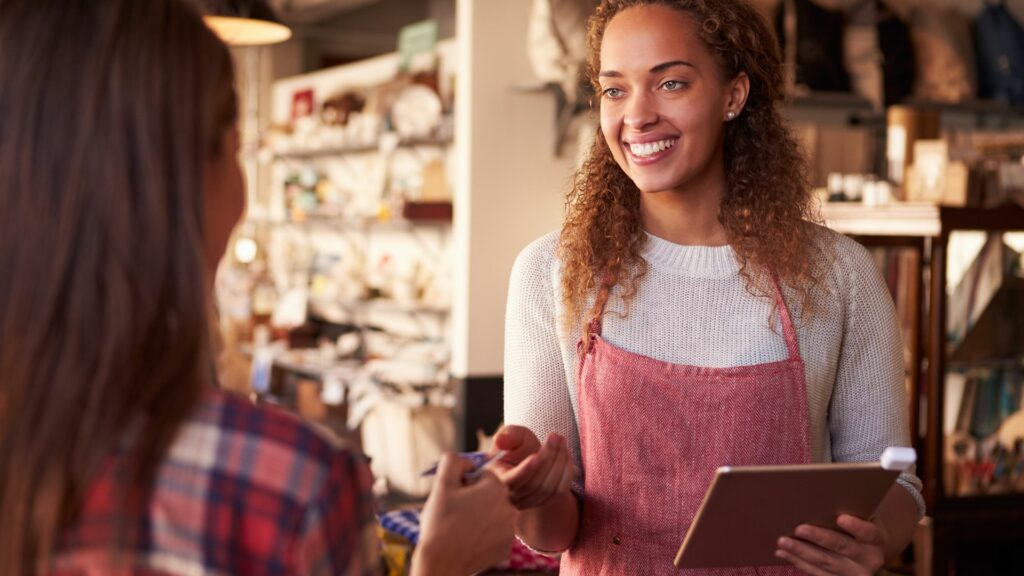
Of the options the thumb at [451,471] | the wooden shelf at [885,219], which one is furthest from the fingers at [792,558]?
the wooden shelf at [885,219]

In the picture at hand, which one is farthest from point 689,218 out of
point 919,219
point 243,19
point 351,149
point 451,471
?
point 351,149

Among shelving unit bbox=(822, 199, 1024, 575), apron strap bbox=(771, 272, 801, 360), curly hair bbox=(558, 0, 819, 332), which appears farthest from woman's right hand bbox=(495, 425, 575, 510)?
shelving unit bbox=(822, 199, 1024, 575)

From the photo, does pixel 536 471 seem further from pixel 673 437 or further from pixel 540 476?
pixel 673 437

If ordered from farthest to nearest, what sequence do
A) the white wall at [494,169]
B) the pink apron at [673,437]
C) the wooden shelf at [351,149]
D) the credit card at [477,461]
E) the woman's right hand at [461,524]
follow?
the wooden shelf at [351,149]
the white wall at [494,169]
the pink apron at [673,437]
the credit card at [477,461]
the woman's right hand at [461,524]

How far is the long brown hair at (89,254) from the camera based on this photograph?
0.92m

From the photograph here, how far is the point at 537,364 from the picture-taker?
1.94 meters

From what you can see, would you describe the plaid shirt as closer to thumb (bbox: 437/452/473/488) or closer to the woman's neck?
thumb (bbox: 437/452/473/488)

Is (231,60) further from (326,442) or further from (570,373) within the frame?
(570,373)

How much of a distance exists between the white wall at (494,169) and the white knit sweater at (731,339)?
134 inches

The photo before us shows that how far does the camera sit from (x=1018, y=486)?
14.2 feet

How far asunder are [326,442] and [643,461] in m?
0.95

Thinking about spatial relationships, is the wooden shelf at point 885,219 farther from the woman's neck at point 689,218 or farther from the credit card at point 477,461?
the credit card at point 477,461

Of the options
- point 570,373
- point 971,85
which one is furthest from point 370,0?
point 570,373

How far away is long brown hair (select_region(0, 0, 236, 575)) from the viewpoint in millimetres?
922
